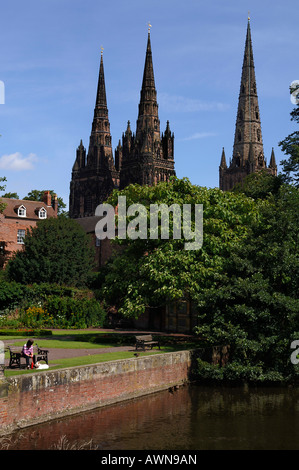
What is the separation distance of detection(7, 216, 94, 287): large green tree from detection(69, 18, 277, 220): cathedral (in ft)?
257

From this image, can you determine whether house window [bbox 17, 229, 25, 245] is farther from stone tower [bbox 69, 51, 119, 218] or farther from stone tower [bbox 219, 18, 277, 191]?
stone tower [bbox 219, 18, 277, 191]

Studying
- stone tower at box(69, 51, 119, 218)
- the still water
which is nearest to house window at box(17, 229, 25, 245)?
the still water

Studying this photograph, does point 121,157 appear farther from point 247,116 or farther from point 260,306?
point 260,306

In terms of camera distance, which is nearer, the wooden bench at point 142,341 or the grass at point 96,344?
the grass at point 96,344

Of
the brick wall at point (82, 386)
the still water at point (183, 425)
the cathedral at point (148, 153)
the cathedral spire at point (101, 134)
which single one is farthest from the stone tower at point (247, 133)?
the still water at point (183, 425)

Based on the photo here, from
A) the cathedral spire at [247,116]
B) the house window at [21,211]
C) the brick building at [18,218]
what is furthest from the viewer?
the cathedral spire at [247,116]

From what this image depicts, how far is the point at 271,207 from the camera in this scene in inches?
1196

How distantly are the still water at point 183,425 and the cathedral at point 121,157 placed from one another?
106997mm

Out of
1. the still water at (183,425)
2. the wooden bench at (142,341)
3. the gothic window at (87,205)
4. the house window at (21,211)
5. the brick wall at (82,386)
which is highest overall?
the gothic window at (87,205)

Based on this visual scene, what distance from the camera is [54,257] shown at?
1967 inches

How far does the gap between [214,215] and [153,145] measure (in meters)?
106

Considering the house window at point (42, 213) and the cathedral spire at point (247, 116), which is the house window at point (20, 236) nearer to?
the house window at point (42, 213)

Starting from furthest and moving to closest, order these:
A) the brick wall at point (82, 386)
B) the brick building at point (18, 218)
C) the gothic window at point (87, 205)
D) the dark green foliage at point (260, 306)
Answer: the gothic window at point (87, 205), the brick building at point (18, 218), the dark green foliage at point (260, 306), the brick wall at point (82, 386)

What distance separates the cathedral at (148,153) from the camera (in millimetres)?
134750
